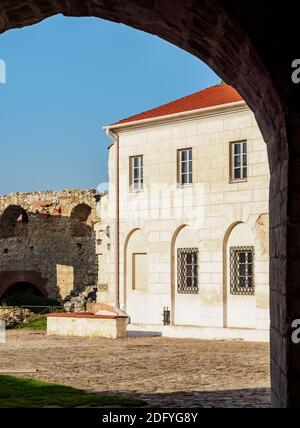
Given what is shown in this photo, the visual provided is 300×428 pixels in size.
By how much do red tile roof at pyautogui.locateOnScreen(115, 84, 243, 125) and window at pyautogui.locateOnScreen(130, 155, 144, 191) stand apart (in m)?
1.48

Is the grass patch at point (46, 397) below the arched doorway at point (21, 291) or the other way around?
below

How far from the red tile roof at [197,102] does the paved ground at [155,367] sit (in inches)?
321

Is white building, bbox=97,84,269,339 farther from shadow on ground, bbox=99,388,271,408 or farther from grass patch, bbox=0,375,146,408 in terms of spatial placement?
grass patch, bbox=0,375,146,408

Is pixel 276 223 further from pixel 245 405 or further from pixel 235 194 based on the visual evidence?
pixel 235 194

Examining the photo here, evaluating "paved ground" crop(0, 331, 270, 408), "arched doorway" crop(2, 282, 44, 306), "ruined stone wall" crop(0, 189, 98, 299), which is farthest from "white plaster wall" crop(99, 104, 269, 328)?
"ruined stone wall" crop(0, 189, 98, 299)

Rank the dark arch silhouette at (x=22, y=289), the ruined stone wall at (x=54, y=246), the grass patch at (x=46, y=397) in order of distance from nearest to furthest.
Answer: the grass patch at (x=46, y=397) → the ruined stone wall at (x=54, y=246) → the dark arch silhouette at (x=22, y=289)

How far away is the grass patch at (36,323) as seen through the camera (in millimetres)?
27487

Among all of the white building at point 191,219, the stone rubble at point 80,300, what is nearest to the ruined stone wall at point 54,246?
the stone rubble at point 80,300

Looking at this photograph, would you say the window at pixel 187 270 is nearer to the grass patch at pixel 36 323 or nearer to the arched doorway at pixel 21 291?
the grass patch at pixel 36 323

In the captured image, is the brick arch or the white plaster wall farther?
the brick arch

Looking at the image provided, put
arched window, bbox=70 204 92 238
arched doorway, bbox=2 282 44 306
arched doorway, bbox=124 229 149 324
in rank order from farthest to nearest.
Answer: arched window, bbox=70 204 92 238 < arched doorway, bbox=2 282 44 306 < arched doorway, bbox=124 229 149 324

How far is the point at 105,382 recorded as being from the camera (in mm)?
13430

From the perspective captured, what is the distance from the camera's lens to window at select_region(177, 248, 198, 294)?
84.5ft

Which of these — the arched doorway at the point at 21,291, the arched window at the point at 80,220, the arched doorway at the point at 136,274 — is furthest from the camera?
the arched window at the point at 80,220
